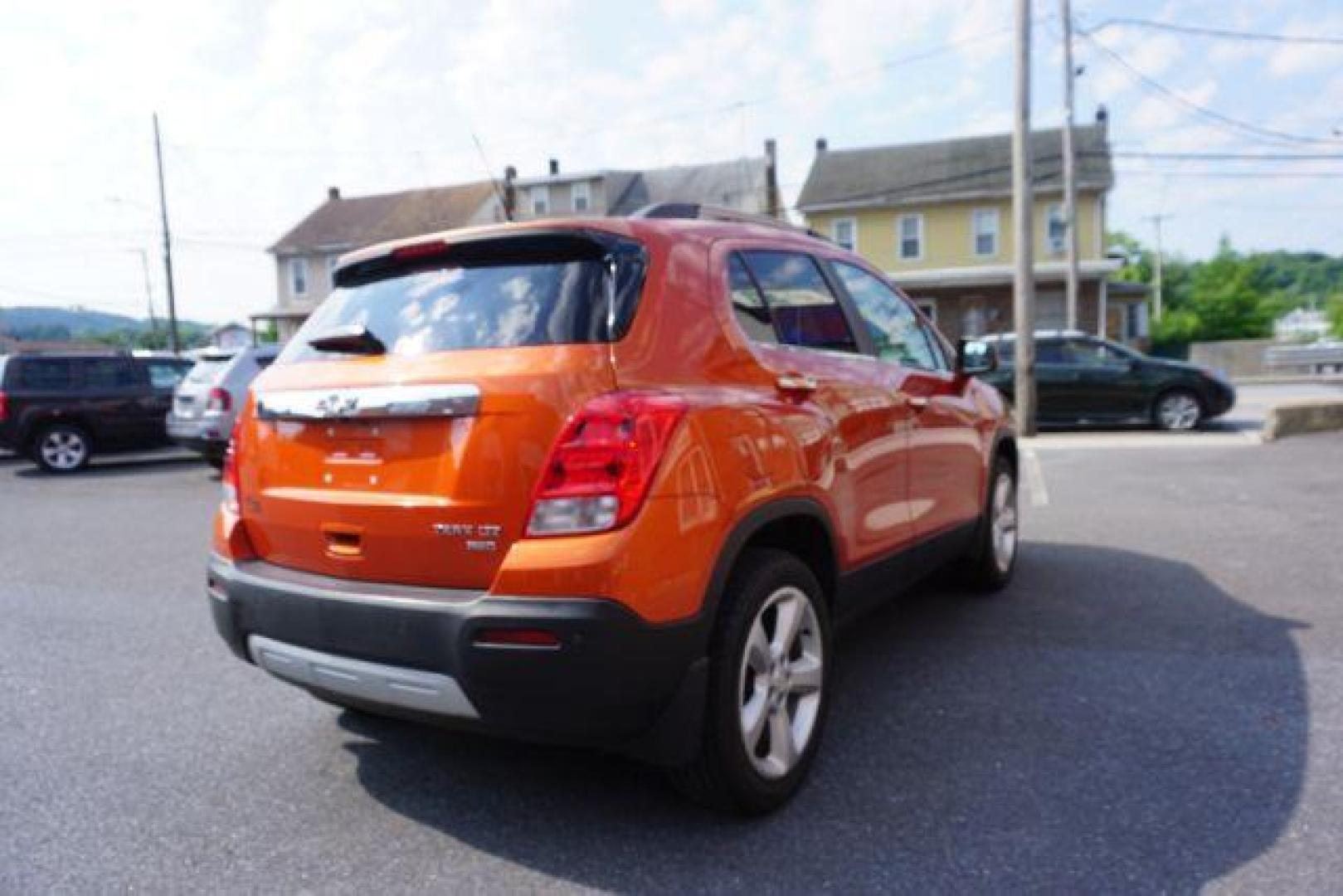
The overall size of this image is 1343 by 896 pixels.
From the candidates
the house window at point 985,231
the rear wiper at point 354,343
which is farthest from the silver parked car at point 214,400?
the house window at point 985,231

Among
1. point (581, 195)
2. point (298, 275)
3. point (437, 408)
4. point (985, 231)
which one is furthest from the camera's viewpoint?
point (298, 275)

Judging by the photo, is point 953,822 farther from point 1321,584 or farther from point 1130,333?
point 1130,333

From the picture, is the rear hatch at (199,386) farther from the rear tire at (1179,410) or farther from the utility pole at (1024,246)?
the rear tire at (1179,410)

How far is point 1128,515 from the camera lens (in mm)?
7363

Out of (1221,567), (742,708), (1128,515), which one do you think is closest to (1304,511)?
(1128,515)

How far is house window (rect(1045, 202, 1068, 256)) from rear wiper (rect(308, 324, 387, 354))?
2956 centimetres

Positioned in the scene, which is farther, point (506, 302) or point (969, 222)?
point (969, 222)

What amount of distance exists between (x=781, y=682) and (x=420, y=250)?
1758 mm

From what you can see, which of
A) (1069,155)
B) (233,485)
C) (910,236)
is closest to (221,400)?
(233,485)

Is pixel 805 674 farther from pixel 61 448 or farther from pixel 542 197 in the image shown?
pixel 542 197

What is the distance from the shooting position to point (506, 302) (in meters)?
2.74

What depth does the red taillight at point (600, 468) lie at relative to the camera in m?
2.42

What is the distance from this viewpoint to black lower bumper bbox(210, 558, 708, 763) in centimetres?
235

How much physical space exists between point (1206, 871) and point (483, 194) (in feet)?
135
